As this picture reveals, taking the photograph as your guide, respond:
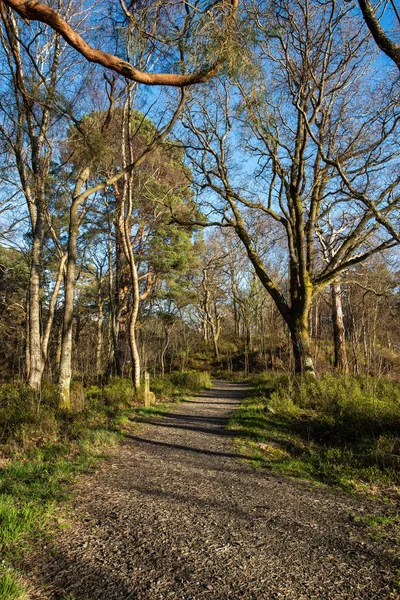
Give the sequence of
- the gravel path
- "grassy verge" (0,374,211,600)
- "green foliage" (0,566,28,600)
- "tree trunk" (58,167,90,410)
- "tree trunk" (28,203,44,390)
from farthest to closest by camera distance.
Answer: "tree trunk" (28,203,44,390)
"tree trunk" (58,167,90,410)
"grassy verge" (0,374,211,600)
the gravel path
"green foliage" (0,566,28,600)

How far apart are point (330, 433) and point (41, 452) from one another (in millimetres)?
4838

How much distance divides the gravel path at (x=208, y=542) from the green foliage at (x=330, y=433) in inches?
28.5

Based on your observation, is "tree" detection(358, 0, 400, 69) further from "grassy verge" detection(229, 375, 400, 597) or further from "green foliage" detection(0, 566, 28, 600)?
"green foliage" detection(0, 566, 28, 600)

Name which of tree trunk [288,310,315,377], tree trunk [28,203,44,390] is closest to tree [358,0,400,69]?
tree trunk [288,310,315,377]

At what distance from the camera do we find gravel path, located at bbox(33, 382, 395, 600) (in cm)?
223

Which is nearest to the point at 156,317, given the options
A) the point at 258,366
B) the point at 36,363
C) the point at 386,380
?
the point at 258,366

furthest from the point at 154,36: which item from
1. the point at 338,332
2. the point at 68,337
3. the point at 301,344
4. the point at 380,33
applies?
the point at 338,332

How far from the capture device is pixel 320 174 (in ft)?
36.1

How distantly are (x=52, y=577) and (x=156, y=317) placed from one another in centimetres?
2319

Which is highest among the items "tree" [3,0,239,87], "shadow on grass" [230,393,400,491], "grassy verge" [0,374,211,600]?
"tree" [3,0,239,87]

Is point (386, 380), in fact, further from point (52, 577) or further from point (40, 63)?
point (40, 63)

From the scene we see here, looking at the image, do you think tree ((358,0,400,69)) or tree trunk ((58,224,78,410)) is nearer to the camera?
tree ((358,0,400,69))

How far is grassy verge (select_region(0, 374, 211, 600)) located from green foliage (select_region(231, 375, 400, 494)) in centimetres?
249

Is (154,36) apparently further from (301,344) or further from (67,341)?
(301,344)
